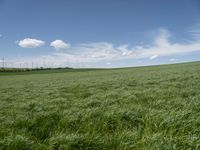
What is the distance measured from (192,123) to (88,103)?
11.4ft

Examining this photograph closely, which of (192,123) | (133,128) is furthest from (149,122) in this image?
(192,123)

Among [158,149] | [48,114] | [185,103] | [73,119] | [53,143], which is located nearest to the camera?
[158,149]

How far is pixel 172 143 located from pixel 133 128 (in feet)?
3.34

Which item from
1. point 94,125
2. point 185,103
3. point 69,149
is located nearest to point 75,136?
point 69,149

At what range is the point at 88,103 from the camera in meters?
6.41

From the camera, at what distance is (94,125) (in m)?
4.12

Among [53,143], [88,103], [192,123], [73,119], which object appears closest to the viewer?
[53,143]

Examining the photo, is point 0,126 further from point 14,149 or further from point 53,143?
point 53,143

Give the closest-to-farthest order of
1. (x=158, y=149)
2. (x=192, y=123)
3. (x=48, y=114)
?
(x=158, y=149), (x=192, y=123), (x=48, y=114)

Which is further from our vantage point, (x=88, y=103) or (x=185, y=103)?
(x=88, y=103)

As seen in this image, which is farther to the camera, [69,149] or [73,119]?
[73,119]

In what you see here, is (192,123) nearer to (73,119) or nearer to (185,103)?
(185,103)

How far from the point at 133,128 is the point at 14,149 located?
2.33m

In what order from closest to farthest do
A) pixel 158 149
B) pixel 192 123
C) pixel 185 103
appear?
pixel 158 149
pixel 192 123
pixel 185 103
